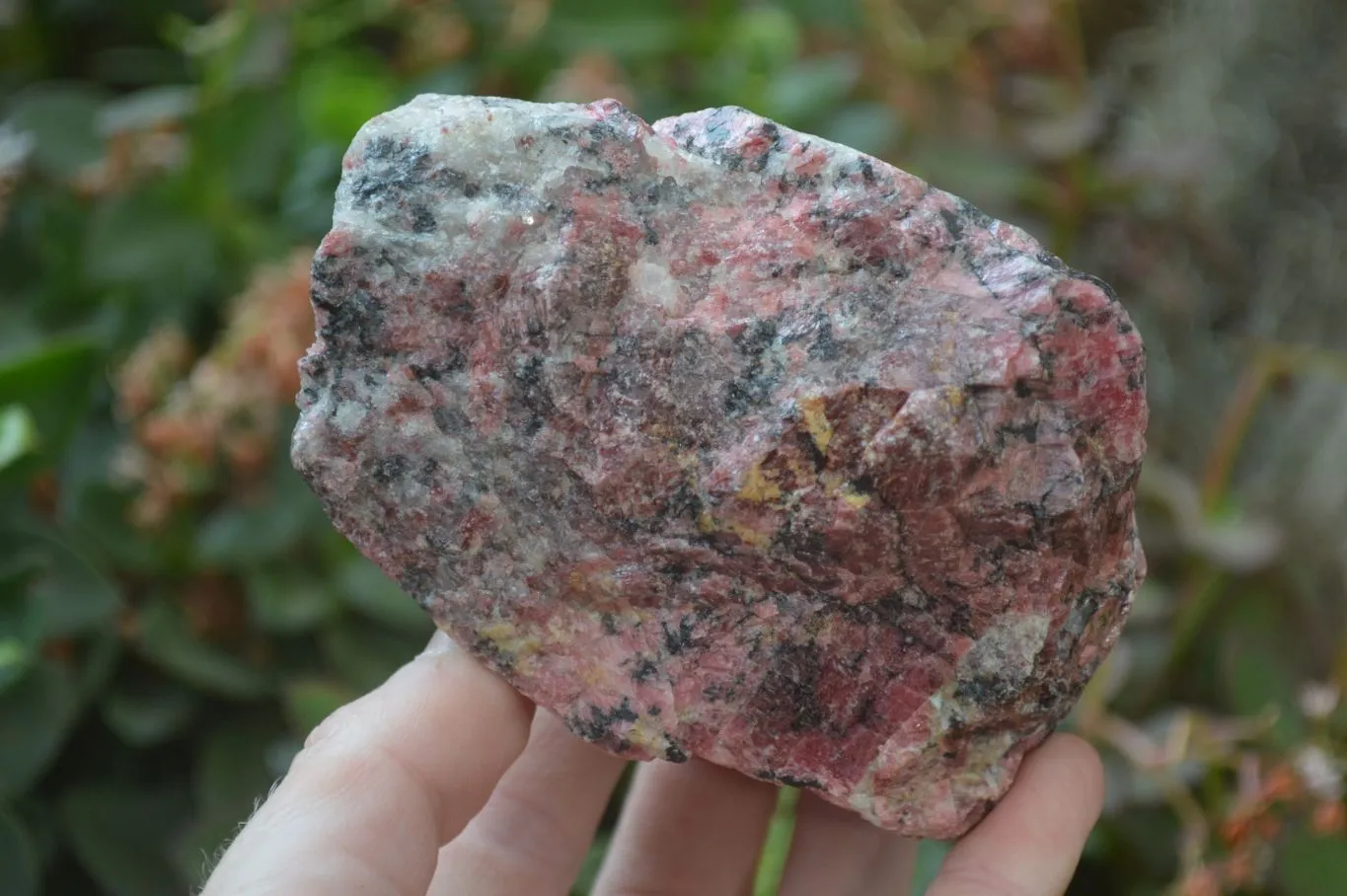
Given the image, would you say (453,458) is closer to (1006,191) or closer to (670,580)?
(670,580)

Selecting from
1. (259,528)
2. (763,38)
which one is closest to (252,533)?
(259,528)

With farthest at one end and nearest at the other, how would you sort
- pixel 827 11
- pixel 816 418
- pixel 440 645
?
1. pixel 827 11
2. pixel 440 645
3. pixel 816 418

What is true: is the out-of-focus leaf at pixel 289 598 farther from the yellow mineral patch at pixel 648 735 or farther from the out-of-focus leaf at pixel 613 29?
the out-of-focus leaf at pixel 613 29

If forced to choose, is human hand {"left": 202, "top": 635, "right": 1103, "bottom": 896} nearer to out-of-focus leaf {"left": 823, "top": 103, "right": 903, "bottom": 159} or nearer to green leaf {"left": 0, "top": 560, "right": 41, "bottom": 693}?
green leaf {"left": 0, "top": 560, "right": 41, "bottom": 693}

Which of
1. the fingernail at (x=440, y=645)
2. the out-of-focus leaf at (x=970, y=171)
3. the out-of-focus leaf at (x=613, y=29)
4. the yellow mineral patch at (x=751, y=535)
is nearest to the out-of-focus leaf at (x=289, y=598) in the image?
the fingernail at (x=440, y=645)

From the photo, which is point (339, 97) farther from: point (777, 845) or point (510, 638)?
point (777, 845)

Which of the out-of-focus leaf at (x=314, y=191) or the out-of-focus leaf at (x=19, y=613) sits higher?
the out-of-focus leaf at (x=314, y=191)
